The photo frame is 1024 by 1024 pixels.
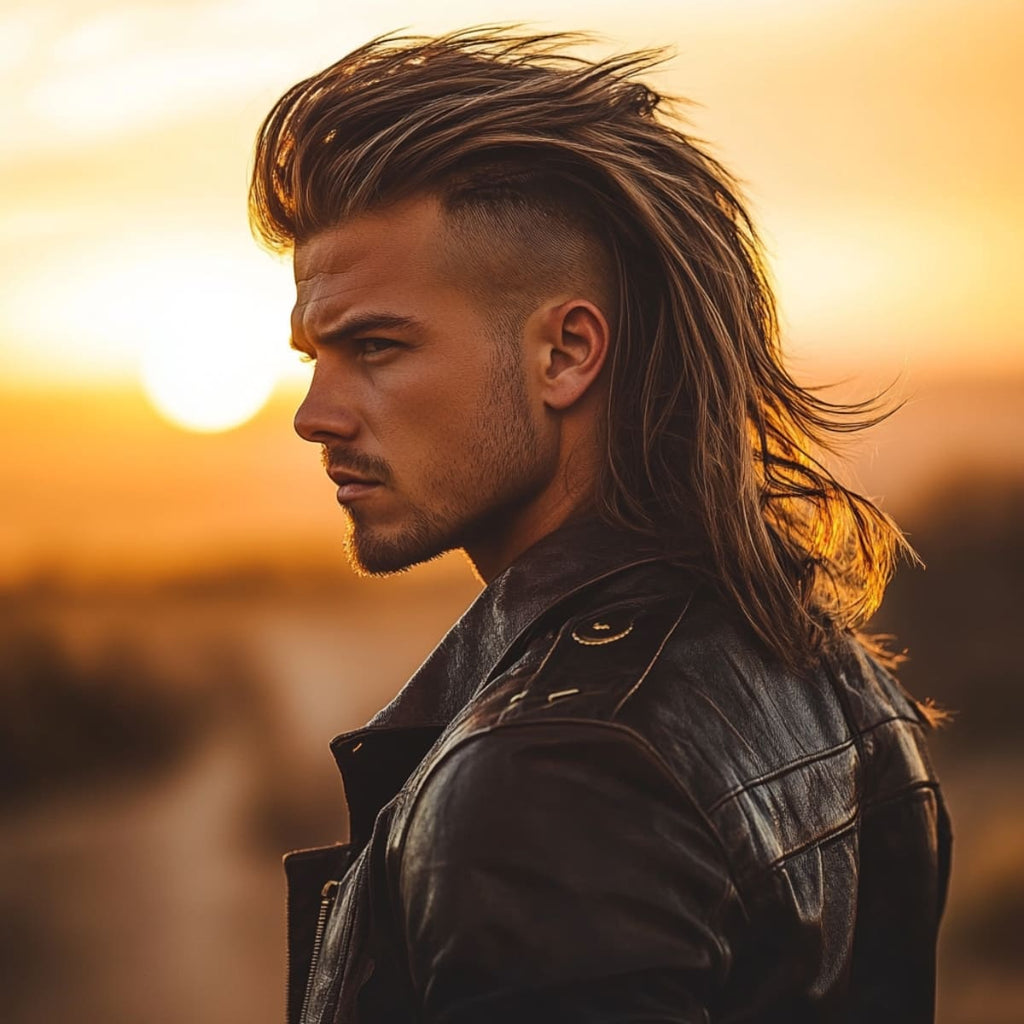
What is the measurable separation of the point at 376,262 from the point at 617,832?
1.23 m

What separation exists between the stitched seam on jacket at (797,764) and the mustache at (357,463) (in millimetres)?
840

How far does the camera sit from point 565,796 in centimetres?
154

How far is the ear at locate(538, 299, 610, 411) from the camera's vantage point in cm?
231

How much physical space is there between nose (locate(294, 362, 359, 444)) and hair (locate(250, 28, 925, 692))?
1.11 ft

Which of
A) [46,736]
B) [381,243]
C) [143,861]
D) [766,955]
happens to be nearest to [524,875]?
[766,955]

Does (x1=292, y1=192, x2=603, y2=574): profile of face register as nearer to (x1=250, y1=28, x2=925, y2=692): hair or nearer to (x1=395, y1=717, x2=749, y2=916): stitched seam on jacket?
(x1=250, y1=28, x2=925, y2=692): hair

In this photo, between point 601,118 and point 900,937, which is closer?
point 900,937

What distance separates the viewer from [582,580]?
204cm

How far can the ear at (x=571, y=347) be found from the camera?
231 centimetres

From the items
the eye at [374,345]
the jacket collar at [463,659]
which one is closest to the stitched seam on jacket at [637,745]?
the jacket collar at [463,659]

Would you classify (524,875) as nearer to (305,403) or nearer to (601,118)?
(305,403)

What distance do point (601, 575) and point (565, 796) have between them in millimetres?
524

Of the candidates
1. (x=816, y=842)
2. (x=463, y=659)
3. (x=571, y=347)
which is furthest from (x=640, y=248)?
(x=816, y=842)

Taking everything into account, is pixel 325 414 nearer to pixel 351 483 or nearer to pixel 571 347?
pixel 351 483
